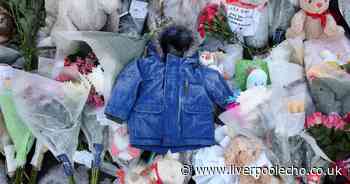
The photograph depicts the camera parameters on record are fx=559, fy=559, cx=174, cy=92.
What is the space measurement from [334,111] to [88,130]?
1221 mm

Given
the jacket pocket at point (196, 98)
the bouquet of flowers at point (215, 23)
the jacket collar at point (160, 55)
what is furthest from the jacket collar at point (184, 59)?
the bouquet of flowers at point (215, 23)

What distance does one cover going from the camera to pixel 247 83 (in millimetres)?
2840

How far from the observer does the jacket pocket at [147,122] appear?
267 centimetres

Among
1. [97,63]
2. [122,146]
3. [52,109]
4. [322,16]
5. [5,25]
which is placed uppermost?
[322,16]

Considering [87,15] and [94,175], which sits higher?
[87,15]

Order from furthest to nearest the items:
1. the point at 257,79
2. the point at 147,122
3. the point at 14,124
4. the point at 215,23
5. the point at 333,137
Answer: the point at 215,23 → the point at 14,124 → the point at 257,79 → the point at 147,122 → the point at 333,137

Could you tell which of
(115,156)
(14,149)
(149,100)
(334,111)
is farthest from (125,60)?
(334,111)

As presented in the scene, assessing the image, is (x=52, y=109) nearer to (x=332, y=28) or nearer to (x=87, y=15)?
(x=87, y=15)

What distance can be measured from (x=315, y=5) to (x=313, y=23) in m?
0.11

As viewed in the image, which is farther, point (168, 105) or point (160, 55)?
point (160, 55)

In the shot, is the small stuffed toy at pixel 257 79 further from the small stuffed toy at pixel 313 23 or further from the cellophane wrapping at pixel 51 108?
the cellophane wrapping at pixel 51 108

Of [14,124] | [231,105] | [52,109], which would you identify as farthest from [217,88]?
[14,124]

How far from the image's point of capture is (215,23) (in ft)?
9.95

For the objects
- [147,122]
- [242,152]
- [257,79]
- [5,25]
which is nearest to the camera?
[242,152]
